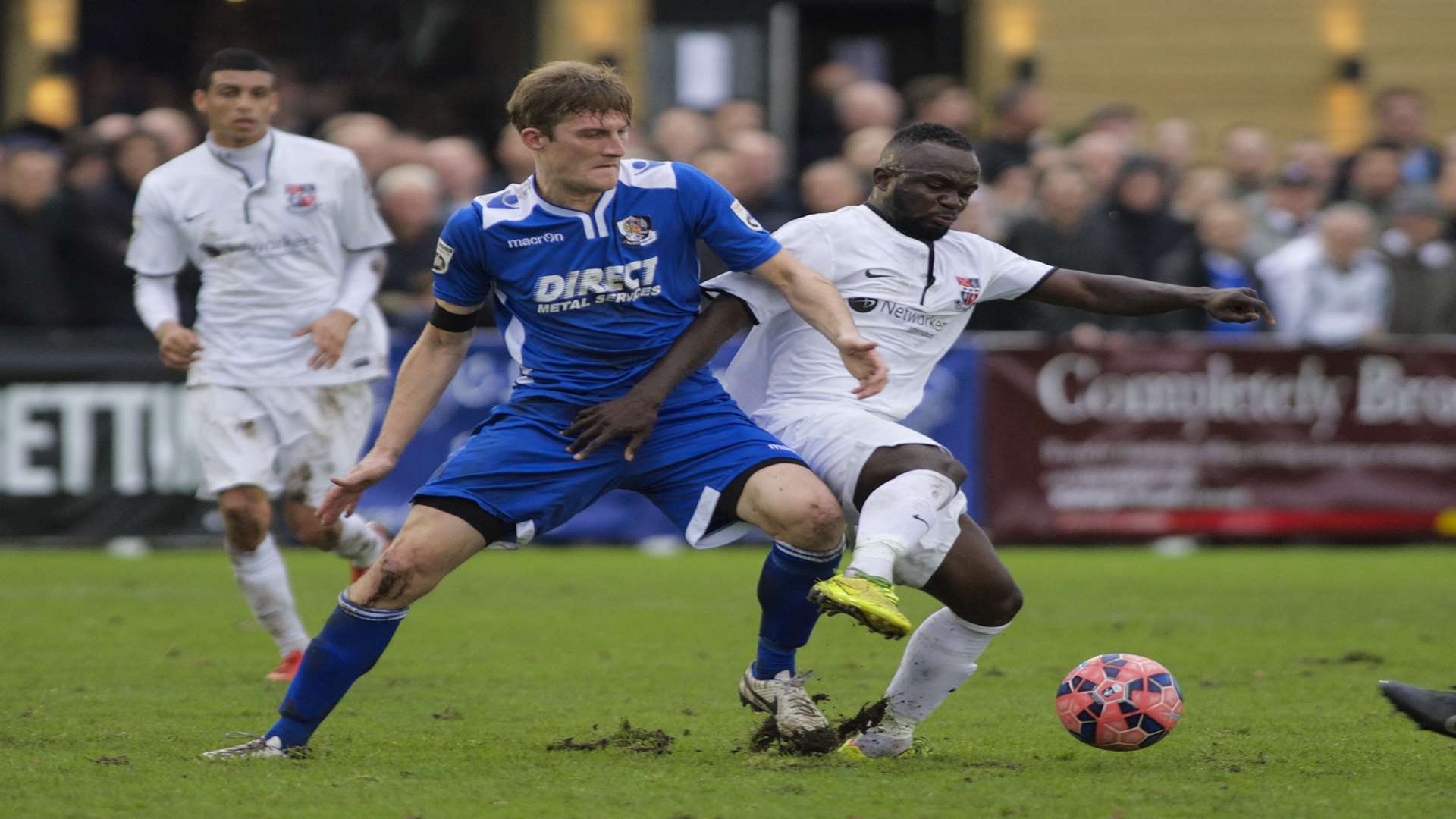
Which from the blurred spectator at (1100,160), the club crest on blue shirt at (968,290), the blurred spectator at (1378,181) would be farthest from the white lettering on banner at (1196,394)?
the club crest on blue shirt at (968,290)

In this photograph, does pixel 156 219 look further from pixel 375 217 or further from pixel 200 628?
pixel 200 628

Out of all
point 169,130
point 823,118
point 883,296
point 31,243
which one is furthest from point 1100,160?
point 883,296

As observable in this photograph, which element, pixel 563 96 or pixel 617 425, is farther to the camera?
pixel 617 425

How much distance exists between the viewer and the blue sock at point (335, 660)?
6070 millimetres

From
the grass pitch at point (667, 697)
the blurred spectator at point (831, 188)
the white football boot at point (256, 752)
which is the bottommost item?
the grass pitch at point (667, 697)

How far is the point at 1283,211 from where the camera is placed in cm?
1524

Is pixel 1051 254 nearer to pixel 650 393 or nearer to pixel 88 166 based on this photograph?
pixel 88 166

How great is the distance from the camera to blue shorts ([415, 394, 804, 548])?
6.12 m

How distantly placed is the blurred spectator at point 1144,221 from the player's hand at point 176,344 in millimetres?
7647

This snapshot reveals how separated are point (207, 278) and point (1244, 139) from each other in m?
10.1

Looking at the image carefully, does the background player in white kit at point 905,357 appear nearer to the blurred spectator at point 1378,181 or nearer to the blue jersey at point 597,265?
the blue jersey at point 597,265

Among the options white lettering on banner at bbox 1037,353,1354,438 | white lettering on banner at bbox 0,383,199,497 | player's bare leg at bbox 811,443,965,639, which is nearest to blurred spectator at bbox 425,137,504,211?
white lettering on banner at bbox 0,383,199,497

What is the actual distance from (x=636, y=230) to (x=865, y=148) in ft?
24.9

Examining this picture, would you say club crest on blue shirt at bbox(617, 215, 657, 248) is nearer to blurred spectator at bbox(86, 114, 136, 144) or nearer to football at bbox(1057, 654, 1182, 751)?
football at bbox(1057, 654, 1182, 751)
